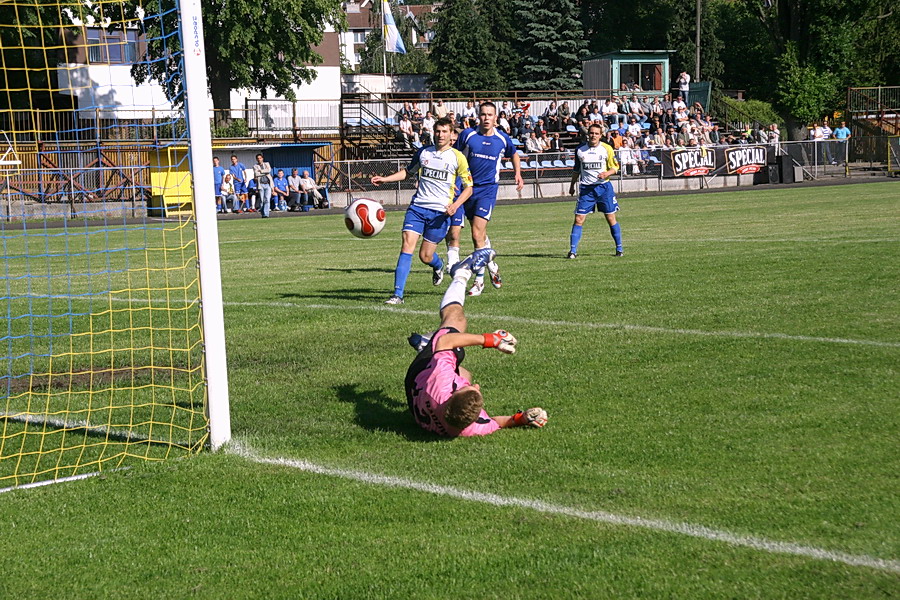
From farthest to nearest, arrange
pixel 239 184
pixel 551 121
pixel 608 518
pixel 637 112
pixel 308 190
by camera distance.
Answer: pixel 637 112
pixel 551 121
pixel 308 190
pixel 239 184
pixel 608 518

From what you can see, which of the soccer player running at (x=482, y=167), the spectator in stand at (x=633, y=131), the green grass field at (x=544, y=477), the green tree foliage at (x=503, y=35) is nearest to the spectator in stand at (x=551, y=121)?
the spectator in stand at (x=633, y=131)

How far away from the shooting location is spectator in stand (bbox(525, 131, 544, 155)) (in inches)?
1556

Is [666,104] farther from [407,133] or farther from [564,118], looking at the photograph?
[407,133]

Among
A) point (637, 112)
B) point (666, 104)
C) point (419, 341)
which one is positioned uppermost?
point (666, 104)

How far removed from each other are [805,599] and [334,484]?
7.89 feet

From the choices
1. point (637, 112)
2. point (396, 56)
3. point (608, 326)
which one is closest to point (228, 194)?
point (637, 112)

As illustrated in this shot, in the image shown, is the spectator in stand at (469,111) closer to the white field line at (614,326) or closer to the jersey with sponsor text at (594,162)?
the jersey with sponsor text at (594,162)

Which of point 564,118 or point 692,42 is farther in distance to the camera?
point 692,42

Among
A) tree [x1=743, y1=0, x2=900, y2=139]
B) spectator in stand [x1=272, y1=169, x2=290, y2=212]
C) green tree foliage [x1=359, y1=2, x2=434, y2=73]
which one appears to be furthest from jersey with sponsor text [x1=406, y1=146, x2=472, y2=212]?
green tree foliage [x1=359, y1=2, x2=434, y2=73]

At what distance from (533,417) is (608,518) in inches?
59.0

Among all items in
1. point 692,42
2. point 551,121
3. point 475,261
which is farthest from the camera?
point 692,42

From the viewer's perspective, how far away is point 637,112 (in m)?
45.2

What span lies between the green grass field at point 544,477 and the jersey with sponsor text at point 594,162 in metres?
5.69

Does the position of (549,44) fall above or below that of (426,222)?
above
